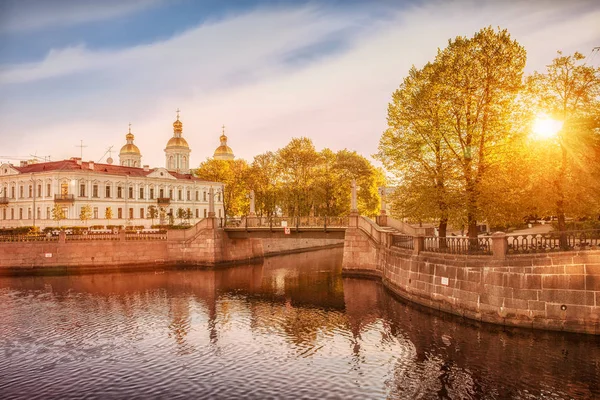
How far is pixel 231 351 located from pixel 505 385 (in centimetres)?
1158

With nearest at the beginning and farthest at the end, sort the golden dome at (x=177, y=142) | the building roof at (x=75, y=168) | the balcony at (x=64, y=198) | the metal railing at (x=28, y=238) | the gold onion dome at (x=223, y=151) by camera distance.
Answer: the metal railing at (x=28, y=238) < the balcony at (x=64, y=198) < the building roof at (x=75, y=168) < the golden dome at (x=177, y=142) < the gold onion dome at (x=223, y=151)

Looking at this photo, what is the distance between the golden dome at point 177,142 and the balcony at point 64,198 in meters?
42.7

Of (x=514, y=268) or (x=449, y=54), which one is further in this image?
(x=449, y=54)

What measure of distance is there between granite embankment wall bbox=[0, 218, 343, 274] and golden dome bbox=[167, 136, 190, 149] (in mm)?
63899

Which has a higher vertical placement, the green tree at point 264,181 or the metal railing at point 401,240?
the green tree at point 264,181

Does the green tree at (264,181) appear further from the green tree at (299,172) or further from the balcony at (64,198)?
the balcony at (64,198)

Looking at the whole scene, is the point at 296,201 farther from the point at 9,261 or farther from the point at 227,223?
the point at 9,261

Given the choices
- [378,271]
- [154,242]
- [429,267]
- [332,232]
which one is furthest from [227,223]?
[429,267]

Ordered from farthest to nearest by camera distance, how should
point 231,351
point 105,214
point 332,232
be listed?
point 105,214 < point 332,232 < point 231,351

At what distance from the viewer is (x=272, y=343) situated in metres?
23.6

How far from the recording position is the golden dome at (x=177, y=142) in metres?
114

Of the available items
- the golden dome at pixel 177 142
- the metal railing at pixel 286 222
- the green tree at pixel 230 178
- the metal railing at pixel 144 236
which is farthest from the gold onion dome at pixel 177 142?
the metal railing at pixel 144 236

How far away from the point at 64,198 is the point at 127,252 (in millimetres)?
27942

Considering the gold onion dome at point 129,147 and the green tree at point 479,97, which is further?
the gold onion dome at point 129,147
